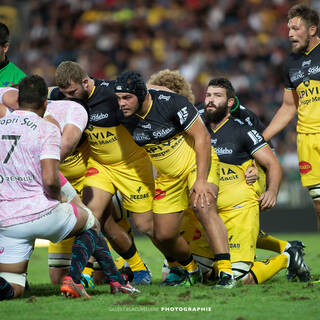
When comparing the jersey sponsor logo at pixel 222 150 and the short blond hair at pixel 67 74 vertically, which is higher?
the short blond hair at pixel 67 74

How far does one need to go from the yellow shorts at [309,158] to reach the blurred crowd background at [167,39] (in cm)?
906

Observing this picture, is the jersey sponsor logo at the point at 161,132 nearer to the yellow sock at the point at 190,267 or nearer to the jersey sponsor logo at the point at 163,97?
the jersey sponsor logo at the point at 163,97

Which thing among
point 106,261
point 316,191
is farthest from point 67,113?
point 316,191

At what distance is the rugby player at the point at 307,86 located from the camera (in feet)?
21.0

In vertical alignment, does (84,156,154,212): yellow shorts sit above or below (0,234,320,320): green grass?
above

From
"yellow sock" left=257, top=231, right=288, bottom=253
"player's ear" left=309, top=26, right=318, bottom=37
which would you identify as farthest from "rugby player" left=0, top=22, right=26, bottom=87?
"yellow sock" left=257, top=231, right=288, bottom=253

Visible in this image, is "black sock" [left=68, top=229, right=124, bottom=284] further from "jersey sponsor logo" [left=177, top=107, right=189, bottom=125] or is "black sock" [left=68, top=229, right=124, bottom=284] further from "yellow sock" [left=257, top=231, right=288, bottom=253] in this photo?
"yellow sock" [left=257, top=231, right=288, bottom=253]

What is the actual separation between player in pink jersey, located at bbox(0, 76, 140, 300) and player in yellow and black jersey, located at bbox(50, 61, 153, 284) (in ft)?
4.51

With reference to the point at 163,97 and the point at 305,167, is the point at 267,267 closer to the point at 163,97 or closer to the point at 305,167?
the point at 305,167

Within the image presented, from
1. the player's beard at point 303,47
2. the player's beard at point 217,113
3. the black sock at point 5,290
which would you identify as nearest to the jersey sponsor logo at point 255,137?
the player's beard at point 217,113

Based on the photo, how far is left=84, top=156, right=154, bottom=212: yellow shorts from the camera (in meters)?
6.79

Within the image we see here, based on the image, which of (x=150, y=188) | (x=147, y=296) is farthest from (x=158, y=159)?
(x=147, y=296)

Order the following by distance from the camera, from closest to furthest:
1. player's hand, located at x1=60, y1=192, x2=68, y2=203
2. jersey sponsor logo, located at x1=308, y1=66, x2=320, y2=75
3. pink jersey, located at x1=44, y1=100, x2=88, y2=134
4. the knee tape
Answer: the knee tape → player's hand, located at x1=60, y1=192, x2=68, y2=203 → pink jersey, located at x1=44, y1=100, x2=88, y2=134 → jersey sponsor logo, located at x1=308, y1=66, x2=320, y2=75

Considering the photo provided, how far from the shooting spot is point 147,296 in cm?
524
